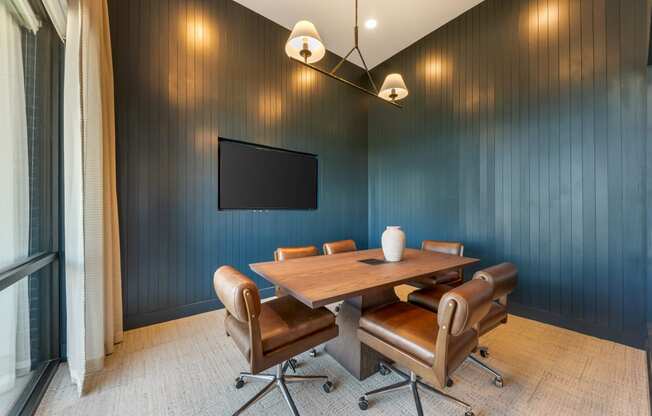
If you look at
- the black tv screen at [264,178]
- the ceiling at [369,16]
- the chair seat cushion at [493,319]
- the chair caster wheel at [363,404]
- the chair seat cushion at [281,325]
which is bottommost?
the chair caster wheel at [363,404]

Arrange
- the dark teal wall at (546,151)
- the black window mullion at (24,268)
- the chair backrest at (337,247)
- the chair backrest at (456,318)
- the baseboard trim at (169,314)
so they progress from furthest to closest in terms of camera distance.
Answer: the chair backrest at (337,247) < the baseboard trim at (169,314) < the dark teal wall at (546,151) < the black window mullion at (24,268) < the chair backrest at (456,318)

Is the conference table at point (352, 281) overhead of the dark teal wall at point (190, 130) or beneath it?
beneath

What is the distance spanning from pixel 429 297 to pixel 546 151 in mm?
2060

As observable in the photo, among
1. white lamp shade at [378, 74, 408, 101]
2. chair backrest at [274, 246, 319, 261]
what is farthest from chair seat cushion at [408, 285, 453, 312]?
white lamp shade at [378, 74, 408, 101]

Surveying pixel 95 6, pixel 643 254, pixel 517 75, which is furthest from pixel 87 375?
pixel 517 75

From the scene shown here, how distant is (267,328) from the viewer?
138 centimetres

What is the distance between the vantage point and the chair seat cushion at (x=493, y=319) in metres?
1.56

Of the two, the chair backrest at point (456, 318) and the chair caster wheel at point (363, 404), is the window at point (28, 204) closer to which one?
the chair caster wheel at point (363, 404)

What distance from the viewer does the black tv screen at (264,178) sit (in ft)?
9.92

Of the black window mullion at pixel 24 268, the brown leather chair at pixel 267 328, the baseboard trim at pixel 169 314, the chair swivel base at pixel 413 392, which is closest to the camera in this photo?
the brown leather chair at pixel 267 328

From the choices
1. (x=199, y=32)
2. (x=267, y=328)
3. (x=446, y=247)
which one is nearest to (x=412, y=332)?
(x=267, y=328)

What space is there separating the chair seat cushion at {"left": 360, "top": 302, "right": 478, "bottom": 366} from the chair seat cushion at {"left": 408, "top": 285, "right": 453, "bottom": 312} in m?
0.29

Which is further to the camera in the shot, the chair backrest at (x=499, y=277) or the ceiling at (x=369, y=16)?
the ceiling at (x=369, y=16)

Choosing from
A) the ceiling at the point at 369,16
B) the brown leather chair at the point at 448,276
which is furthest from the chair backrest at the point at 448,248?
the ceiling at the point at 369,16
